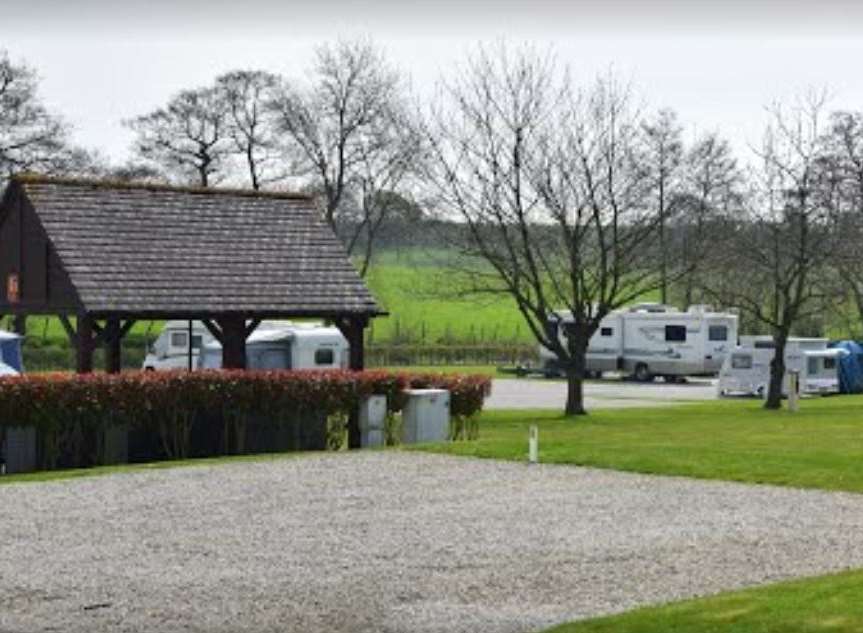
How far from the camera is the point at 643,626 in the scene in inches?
364

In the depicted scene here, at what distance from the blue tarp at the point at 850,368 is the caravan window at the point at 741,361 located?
A: 12.3 feet

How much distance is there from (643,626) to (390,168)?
45.2 metres

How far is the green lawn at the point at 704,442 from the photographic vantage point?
19.1 metres

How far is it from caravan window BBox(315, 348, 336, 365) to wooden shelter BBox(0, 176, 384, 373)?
944cm

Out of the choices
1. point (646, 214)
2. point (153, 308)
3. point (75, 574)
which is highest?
point (646, 214)

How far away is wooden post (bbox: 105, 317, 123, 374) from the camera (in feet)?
79.9

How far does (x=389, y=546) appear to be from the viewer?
518 inches

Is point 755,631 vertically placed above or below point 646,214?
below

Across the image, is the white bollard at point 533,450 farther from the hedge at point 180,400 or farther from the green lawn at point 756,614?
the green lawn at point 756,614

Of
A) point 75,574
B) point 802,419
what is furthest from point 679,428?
point 75,574

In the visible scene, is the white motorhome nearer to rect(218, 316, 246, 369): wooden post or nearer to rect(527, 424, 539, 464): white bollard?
rect(218, 316, 246, 369): wooden post

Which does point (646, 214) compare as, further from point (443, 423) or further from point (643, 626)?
point (643, 626)

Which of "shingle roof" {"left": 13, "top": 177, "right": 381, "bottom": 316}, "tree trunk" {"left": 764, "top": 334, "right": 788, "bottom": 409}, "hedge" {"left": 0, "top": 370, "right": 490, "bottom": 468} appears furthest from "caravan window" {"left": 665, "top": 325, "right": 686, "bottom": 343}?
"hedge" {"left": 0, "top": 370, "right": 490, "bottom": 468}

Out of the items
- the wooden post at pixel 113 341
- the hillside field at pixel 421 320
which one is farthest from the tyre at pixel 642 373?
the wooden post at pixel 113 341
